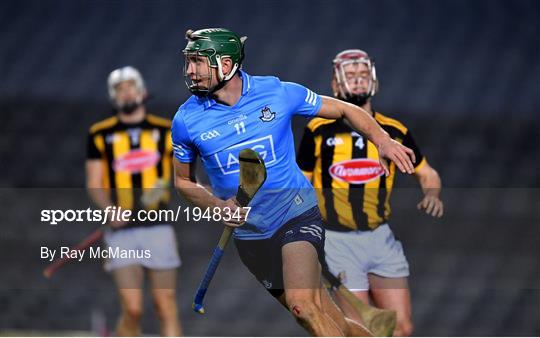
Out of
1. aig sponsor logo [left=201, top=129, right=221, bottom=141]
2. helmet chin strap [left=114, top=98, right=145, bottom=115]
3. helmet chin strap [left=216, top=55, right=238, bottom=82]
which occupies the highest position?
helmet chin strap [left=216, top=55, right=238, bottom=82]

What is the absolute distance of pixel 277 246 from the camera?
15.4ft

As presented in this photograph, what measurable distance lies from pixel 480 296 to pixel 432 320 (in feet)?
1.54

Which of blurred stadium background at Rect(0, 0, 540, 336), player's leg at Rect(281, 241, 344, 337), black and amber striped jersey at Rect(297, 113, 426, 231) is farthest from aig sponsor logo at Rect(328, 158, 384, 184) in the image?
blurred stadium background at Rect(0, 0, 540, 336)

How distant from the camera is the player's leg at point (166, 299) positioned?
20.6 ft

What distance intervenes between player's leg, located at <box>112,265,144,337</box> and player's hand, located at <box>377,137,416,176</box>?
232cm

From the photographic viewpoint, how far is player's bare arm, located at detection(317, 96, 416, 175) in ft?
14.3

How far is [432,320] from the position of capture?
757cm

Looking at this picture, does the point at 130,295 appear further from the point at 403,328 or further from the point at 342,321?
the point at 342,321

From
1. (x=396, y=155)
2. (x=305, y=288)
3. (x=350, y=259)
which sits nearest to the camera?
(x=396, y=155)

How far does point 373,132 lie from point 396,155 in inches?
8.9

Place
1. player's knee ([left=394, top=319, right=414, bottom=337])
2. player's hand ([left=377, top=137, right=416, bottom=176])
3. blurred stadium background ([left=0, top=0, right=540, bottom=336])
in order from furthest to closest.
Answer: blurred stadium background ([left=0, top=0, right=540, bottom=336]) < player's knee ([left=394, top=319, right=414, bottom=337]) < player's hand ([left=377, top=137, right=416, bottom=176])

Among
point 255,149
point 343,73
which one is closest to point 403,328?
point 343,73

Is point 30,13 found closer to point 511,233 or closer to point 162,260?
point 162,260

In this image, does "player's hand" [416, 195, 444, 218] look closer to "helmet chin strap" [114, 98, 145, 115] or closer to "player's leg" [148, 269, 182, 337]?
"player's leg" [148, 269, 182, 337]
